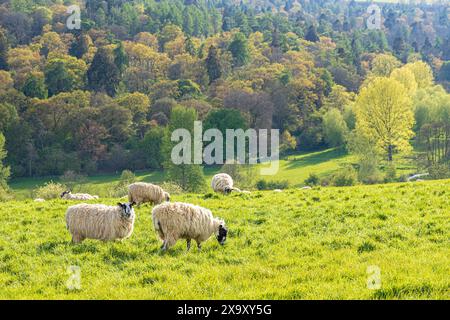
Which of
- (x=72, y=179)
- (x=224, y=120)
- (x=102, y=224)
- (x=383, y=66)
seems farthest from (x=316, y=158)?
(x=102, y=224)

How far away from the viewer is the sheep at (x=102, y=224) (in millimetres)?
13734

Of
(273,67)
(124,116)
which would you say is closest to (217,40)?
(273,67)

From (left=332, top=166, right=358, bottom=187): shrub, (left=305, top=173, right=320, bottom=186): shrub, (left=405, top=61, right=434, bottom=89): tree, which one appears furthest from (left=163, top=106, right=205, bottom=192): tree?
Result: (left=405, top=61, right=434, bottom=89): tree

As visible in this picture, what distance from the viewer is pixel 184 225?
42.7 ft

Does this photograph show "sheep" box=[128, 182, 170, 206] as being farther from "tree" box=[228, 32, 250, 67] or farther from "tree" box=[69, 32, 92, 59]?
"tree" box=[228, 32, 250, 67]

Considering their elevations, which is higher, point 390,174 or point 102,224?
point 102,224

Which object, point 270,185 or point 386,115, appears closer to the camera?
point 270,185

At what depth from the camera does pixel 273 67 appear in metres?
115

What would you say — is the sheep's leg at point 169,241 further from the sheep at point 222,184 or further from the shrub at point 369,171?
the shrub at point 369,171

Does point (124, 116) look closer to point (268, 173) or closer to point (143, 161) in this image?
point (143, 161)

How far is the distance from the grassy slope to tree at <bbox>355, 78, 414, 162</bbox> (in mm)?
4741

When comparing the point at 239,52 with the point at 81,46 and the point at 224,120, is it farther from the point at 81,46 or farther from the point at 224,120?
the point at 224,120

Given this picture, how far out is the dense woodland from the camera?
74438mm

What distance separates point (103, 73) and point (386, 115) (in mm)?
63390
